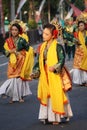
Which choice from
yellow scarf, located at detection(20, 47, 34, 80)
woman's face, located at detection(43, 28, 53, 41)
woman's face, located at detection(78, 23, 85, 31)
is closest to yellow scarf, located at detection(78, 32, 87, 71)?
woman's face, located at detection(78, 23, 85, 31)

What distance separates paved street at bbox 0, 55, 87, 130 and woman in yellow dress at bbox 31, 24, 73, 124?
0.64 feet

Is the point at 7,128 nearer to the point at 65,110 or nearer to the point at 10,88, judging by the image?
the point at 65,110

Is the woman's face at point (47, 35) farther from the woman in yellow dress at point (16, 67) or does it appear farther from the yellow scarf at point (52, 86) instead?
the woman in yellow dress at point (16, 67)

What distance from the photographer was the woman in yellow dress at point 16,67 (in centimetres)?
1323

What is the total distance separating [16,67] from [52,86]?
3588 mm

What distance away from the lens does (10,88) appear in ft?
Result: 43.7

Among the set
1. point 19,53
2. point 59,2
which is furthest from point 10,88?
Result: point 59,2

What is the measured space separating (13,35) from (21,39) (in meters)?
0.19

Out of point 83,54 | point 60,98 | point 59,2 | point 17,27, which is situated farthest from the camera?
point 59,2

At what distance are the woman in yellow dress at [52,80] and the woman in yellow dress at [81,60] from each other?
21.0 feet

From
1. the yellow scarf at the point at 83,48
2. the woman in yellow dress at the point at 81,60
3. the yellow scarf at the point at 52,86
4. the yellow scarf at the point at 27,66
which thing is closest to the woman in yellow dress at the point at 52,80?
the yellow scarf at the point at 52,86

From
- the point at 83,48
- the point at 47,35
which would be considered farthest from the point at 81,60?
the point at 47,35

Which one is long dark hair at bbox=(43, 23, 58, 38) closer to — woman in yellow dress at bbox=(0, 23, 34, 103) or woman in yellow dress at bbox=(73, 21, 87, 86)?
woman in yellow dress at bbox=(0, 23, 34, 103)

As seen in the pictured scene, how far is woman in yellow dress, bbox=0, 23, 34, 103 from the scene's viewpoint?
521 inches
